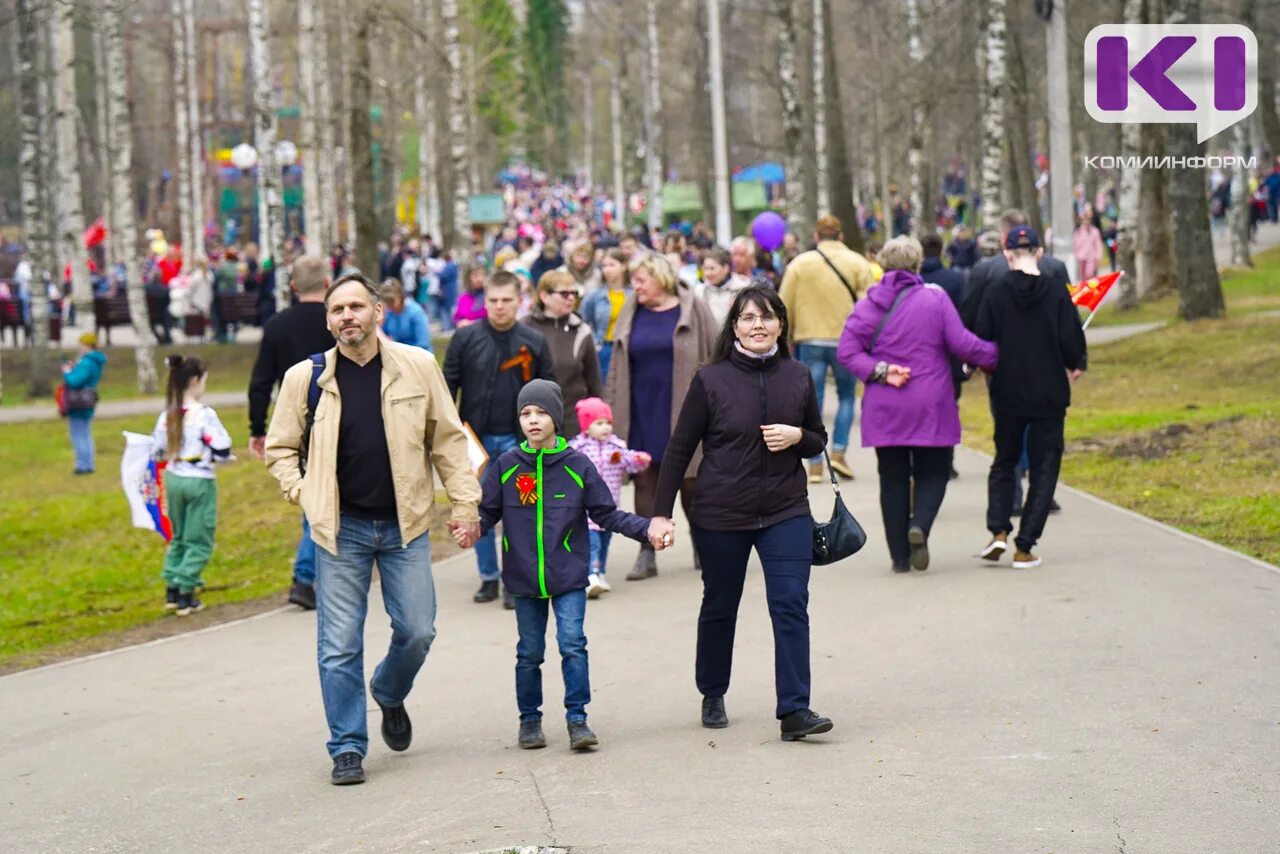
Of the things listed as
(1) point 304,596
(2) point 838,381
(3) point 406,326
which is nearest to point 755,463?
(1) point 304,596

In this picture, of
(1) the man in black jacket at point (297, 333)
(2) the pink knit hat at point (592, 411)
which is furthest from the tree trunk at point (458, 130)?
(2) the pink knit hat at point (592, 411)

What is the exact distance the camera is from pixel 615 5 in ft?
201

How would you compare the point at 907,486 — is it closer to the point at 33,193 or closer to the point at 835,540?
the point at 835,540

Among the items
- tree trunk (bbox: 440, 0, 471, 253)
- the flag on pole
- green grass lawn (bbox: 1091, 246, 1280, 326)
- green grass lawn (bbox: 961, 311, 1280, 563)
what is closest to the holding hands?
green grass lawn (bbox: 961, 311, 1280, 563)

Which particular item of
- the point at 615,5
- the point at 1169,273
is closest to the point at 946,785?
the point at 1169,273

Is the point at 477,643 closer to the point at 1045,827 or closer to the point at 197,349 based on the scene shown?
the point at 1045,827

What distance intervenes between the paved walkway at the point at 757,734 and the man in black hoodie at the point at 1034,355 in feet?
1.72

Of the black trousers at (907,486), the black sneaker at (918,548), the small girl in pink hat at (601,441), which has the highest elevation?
the small girl in pink hat at (601,441)

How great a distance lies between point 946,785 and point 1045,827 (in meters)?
0.62

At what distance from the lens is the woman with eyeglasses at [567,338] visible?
11.5m

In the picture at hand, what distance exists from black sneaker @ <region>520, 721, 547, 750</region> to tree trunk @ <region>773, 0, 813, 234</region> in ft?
89.2

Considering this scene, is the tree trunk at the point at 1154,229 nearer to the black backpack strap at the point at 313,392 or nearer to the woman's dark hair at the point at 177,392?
the woman's dark hair at the point at 177,392

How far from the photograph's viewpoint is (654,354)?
1151 cm

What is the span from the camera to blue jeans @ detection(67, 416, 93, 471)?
21.5 metres
